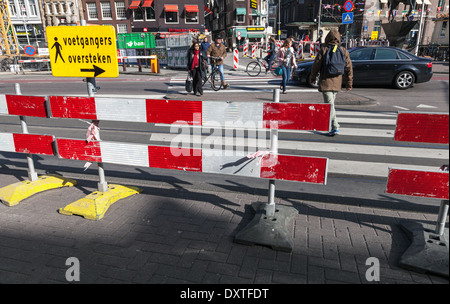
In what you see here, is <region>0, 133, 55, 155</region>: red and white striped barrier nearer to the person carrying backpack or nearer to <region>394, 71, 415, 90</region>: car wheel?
the person carrying backpack

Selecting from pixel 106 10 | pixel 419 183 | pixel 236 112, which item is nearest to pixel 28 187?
pixel 236 112

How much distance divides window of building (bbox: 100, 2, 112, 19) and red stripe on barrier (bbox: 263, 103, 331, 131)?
44.8 m

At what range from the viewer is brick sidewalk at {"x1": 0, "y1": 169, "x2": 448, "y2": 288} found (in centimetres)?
252

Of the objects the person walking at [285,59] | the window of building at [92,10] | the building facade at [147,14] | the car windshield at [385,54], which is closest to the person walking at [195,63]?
the person walking at [285,59]

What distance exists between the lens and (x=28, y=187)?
158 inches

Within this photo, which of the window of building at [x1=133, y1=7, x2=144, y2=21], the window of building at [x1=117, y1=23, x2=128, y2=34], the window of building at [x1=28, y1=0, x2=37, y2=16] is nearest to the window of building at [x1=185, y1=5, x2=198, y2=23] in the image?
the window of building at [x1=133, y1=7, x2=144, y2=21]

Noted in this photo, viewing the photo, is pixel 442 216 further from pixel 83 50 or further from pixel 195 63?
pixel 195 63

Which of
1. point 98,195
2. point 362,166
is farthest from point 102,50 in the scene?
point 362,166

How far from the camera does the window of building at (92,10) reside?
4106 centimetres

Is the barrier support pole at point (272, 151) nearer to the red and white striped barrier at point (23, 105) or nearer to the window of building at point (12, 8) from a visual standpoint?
the red and white striped barrier at point (23, 105)

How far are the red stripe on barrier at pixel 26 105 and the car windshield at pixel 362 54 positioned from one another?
39.7 ft
